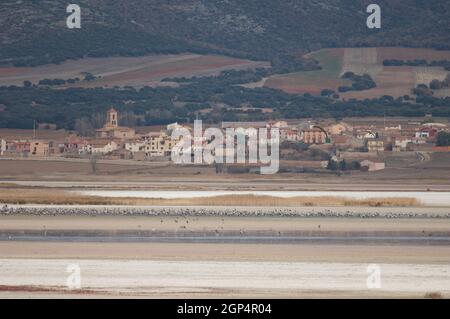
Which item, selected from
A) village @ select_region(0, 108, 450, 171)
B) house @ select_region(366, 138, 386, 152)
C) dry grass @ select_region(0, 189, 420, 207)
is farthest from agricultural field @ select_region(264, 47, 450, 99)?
dry grass @ select_region(0, 189, 420, 207)

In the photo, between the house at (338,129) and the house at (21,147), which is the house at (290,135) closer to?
the house at (338,129)

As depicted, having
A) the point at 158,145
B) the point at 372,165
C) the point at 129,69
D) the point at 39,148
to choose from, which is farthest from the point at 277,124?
the point at 129,69

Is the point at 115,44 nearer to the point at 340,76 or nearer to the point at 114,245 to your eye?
the point at 340,76

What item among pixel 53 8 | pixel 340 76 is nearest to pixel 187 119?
pixel 340 76

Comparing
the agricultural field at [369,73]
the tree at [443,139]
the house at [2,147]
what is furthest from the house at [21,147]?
the agricultural field at [369,73]

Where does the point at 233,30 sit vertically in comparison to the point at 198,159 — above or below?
above

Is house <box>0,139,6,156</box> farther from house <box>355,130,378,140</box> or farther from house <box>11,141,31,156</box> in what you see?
house <box>355,130,378,140</box>
